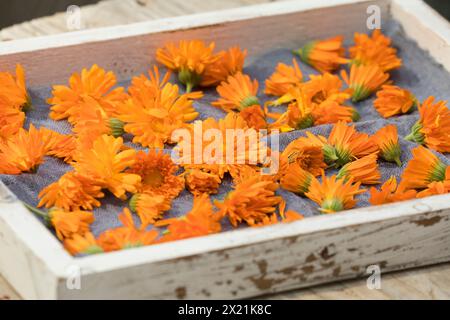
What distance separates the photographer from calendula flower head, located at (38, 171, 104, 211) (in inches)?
73.0

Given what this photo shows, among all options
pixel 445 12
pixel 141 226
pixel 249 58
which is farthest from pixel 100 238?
pixel 445 12

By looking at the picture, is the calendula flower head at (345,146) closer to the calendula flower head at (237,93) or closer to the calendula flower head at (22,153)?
the calendula flower head at (237,93)

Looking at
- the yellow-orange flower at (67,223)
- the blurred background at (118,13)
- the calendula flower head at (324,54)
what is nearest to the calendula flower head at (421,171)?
the calendula flower head at (324,54)

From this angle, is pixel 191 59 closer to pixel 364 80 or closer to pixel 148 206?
pixel 364 80

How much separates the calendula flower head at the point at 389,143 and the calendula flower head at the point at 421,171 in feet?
0.21

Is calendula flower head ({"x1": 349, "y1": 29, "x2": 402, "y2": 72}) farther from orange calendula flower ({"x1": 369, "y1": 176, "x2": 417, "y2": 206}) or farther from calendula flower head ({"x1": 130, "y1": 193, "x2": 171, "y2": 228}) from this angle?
calendula flower head ({"x1": 130, "y1": 193, "x2": 171, "y2": 228})

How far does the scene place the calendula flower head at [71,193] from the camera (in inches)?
73.0

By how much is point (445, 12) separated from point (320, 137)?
1.26 metres

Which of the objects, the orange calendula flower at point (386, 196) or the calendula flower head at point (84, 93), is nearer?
the orange calendula flower at point (386, 196)

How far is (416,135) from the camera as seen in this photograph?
2121mm

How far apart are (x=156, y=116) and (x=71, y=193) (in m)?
0.28

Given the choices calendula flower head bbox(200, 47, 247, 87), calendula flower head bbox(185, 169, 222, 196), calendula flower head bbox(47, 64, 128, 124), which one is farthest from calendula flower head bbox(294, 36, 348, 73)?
calendula flower head bbox(185, 169, 222, 196)

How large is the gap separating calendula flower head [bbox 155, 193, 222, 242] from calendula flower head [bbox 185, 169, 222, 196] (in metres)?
0.11
